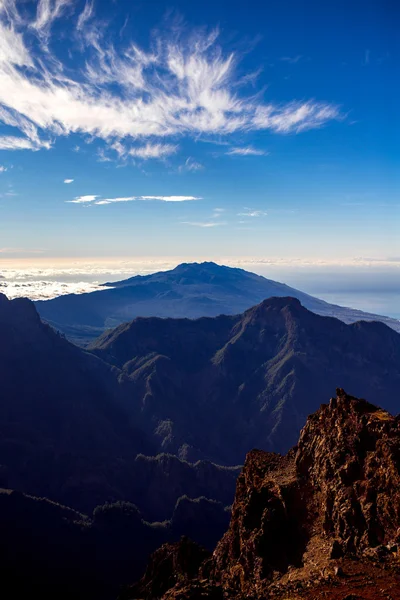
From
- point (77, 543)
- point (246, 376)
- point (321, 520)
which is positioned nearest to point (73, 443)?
point (77, 543)

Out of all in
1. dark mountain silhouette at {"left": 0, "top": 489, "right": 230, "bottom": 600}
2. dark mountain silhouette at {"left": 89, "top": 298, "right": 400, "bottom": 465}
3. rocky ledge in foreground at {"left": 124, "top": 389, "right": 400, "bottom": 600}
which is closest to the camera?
rocky ledge in foreground at {"left": 124, "top": 389, "right": 400, "bottom": 600}

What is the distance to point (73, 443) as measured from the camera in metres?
120

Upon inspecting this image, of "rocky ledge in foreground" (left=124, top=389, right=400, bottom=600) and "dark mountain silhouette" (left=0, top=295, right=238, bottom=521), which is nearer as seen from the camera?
"rocky ledge in foreground" (left=124, top=389, right=400, bottom=600)

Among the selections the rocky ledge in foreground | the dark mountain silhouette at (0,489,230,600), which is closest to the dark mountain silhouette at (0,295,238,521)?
the dark mountain silhouette at (0,489,230,600)

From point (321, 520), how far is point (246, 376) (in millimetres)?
152632

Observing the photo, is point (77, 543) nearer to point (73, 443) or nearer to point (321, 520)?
point (73, 443)

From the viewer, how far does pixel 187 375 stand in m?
177

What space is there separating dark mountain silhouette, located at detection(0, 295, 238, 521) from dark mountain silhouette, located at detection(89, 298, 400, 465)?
15.5 metres

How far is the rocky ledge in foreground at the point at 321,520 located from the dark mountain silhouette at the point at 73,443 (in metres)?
81.1

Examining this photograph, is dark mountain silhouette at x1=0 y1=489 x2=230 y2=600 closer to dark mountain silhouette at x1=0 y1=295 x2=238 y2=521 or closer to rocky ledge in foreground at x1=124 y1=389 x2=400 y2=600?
dark mountain silhouette at x1=0 y1=295 x2=238 y2=521

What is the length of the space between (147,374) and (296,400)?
188 ft

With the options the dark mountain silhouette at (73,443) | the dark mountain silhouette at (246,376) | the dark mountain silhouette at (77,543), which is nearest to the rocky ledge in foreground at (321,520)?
the dark mountain silhouette at (77,543)

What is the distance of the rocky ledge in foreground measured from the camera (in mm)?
18984

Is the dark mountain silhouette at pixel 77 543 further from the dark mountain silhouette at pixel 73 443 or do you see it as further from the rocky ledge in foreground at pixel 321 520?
the rocky ledge in foreground at pixel 321 520
